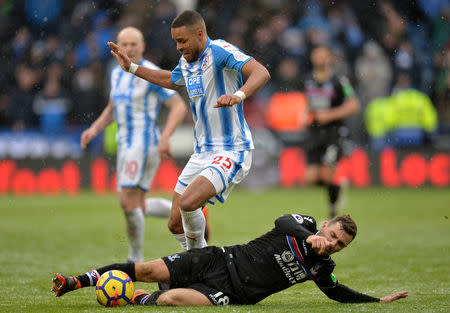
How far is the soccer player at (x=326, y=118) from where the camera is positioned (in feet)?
39.5

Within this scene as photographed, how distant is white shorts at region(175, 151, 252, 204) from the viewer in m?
6.33

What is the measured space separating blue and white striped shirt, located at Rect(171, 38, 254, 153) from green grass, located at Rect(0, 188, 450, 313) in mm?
1372

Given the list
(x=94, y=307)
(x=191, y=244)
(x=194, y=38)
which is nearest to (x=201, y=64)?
(x=194, y=38)

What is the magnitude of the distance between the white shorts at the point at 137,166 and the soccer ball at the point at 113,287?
2.75 metres

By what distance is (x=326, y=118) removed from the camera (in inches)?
474

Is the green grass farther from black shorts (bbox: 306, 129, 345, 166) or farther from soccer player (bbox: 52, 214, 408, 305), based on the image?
black shorts (bbox: 306, 129, 345, 166)

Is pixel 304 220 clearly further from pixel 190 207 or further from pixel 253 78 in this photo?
pixel 253 78

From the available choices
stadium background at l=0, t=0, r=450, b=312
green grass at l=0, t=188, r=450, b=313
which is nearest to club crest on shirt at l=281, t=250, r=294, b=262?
green grass at l=0, t=188, r=450, b=313

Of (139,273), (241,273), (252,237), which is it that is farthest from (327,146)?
(139,273)

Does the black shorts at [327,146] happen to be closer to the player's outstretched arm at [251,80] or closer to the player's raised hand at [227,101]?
the player's outstretched arm at [251,80]

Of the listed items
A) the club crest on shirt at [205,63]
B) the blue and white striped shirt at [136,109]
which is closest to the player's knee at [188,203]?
the club crest on shirt at [205,63]

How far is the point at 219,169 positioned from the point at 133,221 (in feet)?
7.41

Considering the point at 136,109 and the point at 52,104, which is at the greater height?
the point at 52,104

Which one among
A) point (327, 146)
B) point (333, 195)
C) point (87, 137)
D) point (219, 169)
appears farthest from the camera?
point (327, 146)
